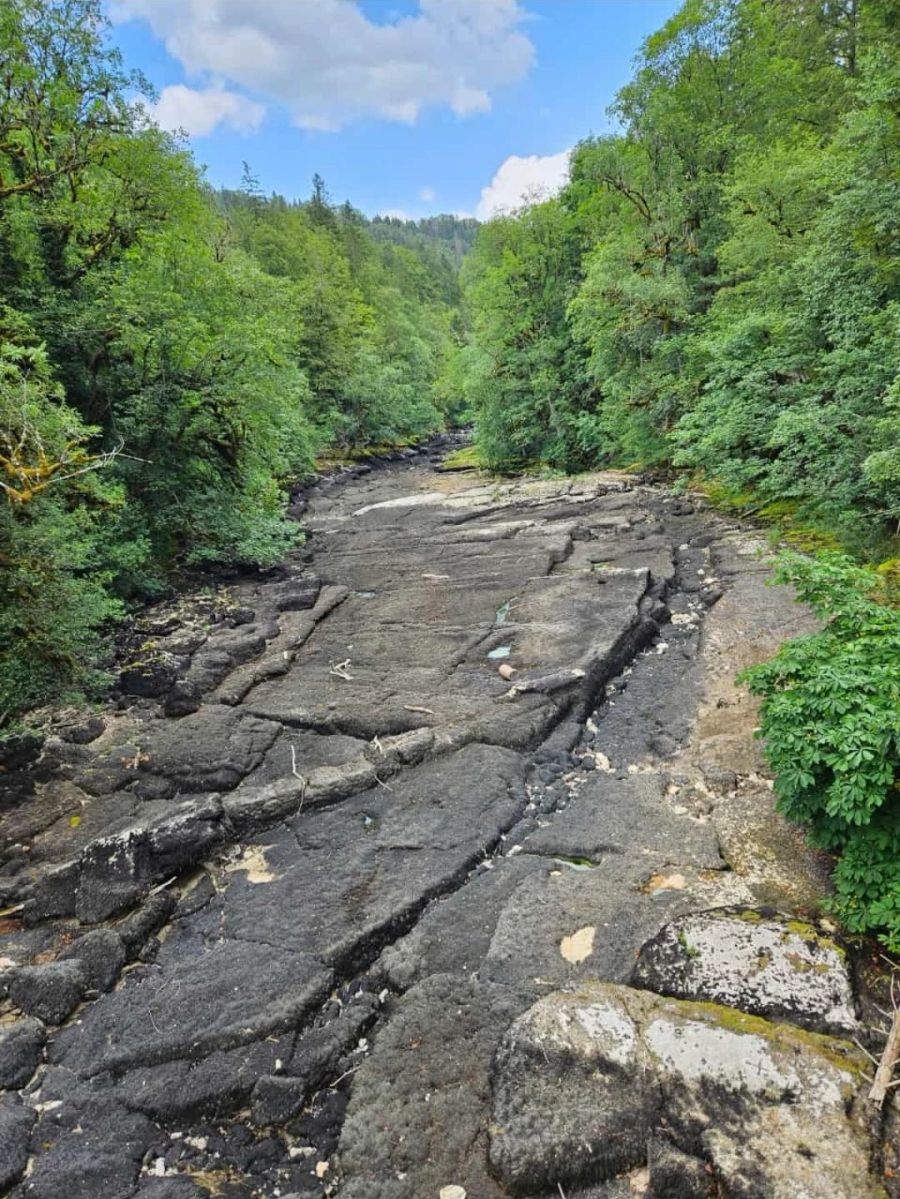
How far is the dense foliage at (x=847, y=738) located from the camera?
302cm

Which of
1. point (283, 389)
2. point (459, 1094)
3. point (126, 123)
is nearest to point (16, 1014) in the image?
point (459, 1094)

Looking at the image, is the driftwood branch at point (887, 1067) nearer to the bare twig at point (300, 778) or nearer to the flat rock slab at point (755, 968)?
the flat rock slab at point (755, 968)

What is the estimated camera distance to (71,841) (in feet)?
16.6

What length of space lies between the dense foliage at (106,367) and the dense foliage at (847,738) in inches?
271

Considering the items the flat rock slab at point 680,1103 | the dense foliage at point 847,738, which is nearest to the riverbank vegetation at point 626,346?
the dense foliage at point 847,738

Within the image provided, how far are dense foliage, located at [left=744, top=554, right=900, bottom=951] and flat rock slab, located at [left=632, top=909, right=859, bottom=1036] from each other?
30cm

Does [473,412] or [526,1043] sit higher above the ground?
[473,412]

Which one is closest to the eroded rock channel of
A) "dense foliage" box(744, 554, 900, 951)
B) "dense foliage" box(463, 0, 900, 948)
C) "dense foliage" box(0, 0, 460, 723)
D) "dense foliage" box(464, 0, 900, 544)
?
"dense foliage" box(744, 554, 900, 951)

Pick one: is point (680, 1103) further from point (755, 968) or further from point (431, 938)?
point (431, 938)

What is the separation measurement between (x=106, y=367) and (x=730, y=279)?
1385cm

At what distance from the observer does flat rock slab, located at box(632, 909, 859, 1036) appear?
2.82m

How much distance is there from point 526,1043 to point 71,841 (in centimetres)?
434

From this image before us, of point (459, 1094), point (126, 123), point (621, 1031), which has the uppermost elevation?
point (126, 123)

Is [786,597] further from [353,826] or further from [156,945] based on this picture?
[156,945]
